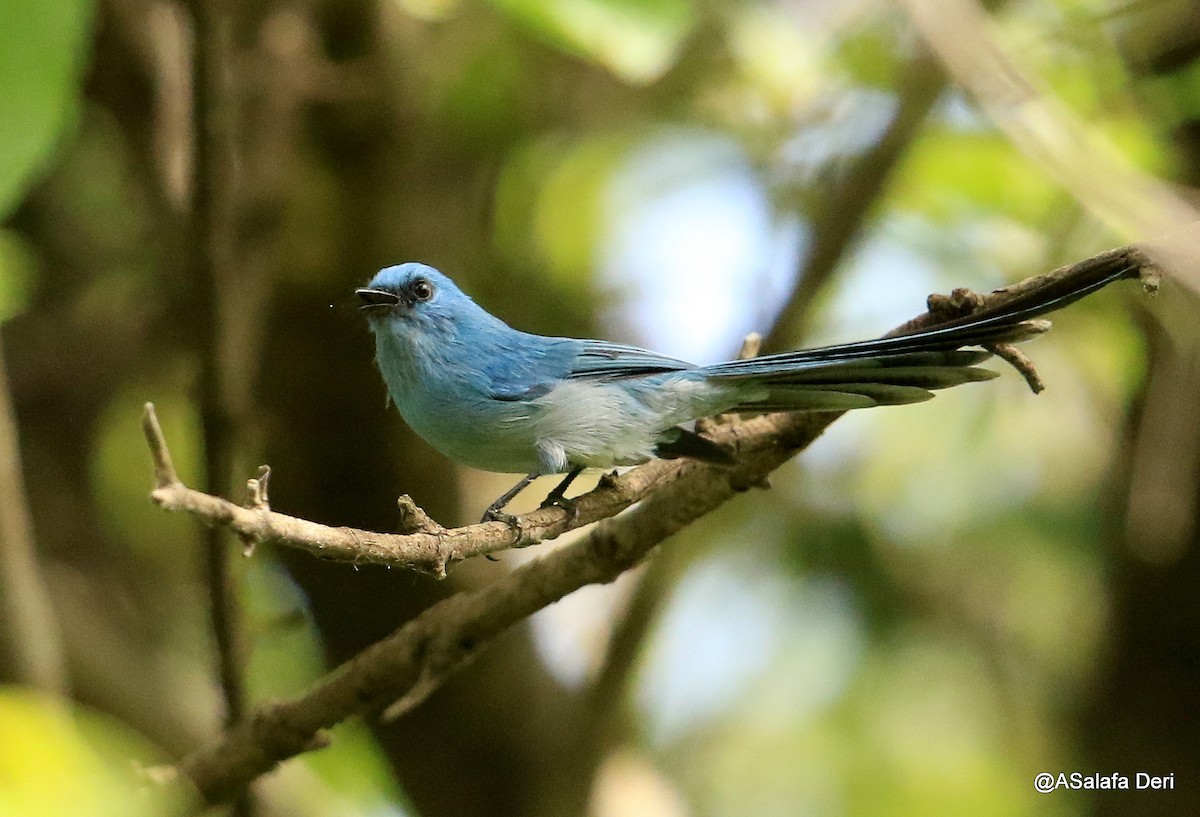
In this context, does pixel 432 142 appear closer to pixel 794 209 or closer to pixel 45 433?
pixel 794 209

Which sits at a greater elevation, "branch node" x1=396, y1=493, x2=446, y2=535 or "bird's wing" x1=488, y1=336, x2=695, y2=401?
"bird's wing" x1=488, y1=336, x2=695, y2=401

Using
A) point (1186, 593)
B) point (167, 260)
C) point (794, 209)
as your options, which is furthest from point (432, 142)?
point (1186, 593)

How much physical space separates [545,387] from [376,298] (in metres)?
0.53

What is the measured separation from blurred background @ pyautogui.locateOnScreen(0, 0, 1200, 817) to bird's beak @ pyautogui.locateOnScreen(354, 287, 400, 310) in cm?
57

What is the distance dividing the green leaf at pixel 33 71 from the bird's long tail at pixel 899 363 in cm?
173

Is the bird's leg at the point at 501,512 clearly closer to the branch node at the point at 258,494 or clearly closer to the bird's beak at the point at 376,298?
the bird's beak at the point at 376,298

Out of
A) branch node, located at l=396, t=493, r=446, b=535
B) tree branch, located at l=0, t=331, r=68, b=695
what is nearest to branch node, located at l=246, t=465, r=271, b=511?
branch node, located at l=396, t=493, r=446, b=535

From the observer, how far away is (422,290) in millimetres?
3410

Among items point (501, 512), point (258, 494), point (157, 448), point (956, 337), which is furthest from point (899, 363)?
point (157, 448)

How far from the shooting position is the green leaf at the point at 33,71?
2.11 m

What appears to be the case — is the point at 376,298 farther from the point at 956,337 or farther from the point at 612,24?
the point at 956,337

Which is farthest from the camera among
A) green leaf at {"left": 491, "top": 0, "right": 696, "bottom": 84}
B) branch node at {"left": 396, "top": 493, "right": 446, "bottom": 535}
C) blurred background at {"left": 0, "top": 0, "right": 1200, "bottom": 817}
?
blurred background at {"left": 0, "top": 0, "right": 1200, "bottom": 817}

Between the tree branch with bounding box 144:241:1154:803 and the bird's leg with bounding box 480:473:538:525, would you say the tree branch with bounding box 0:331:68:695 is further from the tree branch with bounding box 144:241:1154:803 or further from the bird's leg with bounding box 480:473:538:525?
the bird's leg with bounding box 480:473:538:525

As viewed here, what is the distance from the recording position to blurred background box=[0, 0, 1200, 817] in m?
4.52
